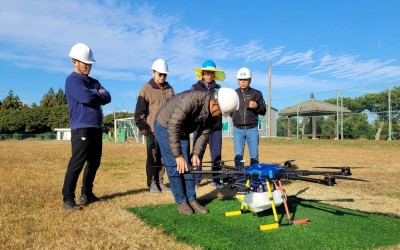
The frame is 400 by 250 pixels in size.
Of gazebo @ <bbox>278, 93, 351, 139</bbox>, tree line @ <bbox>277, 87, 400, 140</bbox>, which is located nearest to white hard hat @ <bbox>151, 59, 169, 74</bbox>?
tree line @ <bbox>277, 87, 400, 140</bbox>

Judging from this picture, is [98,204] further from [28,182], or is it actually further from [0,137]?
[0,137]

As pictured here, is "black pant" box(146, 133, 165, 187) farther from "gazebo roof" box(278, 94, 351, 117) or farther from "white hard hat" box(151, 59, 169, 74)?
"gazebo roof" box(278, 94, 351, 117)

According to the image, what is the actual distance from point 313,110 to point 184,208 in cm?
2624

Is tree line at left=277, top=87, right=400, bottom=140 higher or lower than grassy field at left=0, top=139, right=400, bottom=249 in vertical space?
higher

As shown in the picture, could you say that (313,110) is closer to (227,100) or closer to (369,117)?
(369,117)

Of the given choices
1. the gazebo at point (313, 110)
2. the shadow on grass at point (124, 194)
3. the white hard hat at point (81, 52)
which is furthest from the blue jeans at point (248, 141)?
the gazebo at point (313, 110)

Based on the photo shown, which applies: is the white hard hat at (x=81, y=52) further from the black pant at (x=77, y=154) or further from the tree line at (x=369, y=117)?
the tree line at (x=369, y=117)

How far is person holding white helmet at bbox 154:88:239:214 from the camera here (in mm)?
4336

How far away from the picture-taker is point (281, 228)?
13.6 feet

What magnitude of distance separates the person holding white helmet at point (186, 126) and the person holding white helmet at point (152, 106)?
1363 mm

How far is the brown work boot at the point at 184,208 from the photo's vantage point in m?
4.83

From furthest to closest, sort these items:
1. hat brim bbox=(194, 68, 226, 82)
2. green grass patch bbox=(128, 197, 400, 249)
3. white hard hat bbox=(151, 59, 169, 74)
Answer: hat brim bbox=(194, 68, 226, 82), white hard hat bbox=(151, 59, 169, 74), green grass patch bbox=(128, 197, 400, 249)

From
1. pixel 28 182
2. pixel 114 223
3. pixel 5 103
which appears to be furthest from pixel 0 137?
pixel 114 223

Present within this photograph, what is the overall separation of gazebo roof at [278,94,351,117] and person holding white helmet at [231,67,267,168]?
71.5 ft
